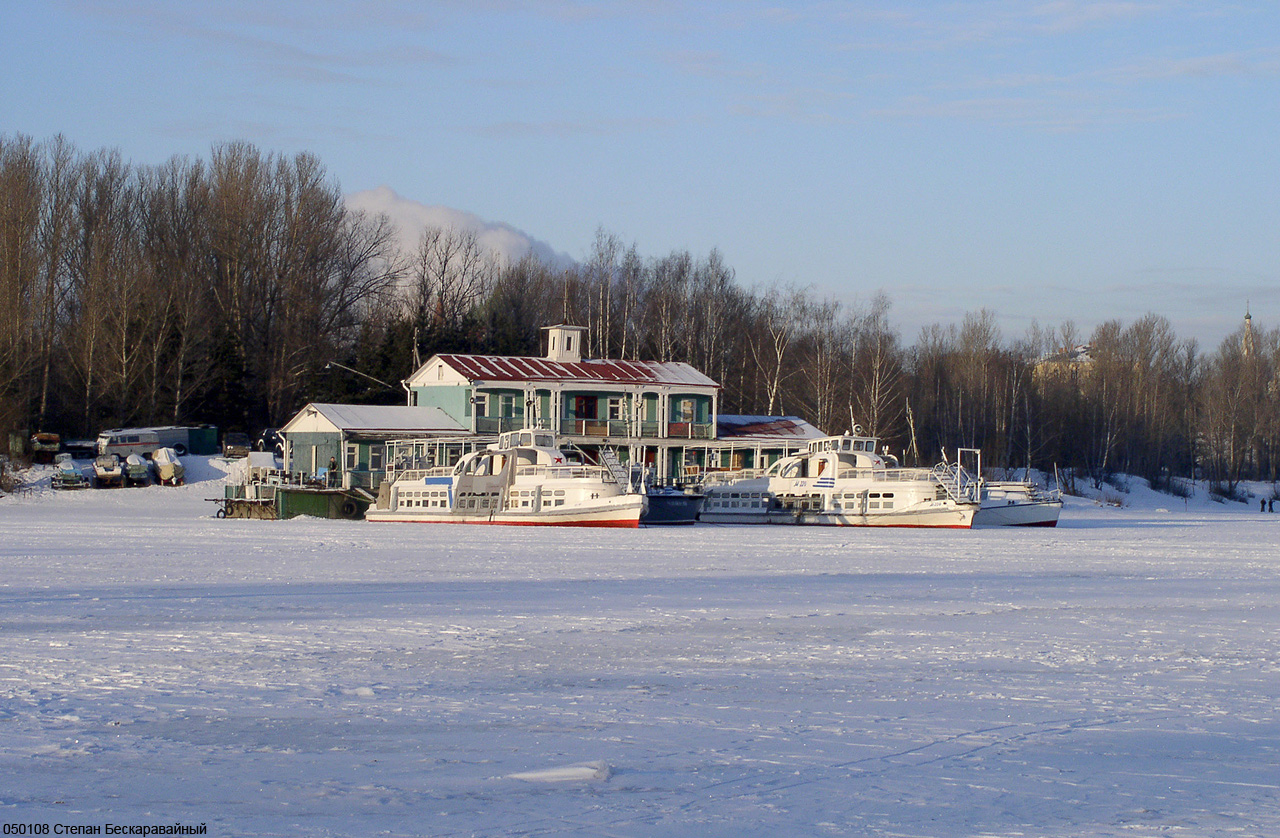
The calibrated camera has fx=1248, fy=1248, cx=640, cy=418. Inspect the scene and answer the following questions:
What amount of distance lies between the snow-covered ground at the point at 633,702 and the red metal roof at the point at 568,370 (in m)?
31.9

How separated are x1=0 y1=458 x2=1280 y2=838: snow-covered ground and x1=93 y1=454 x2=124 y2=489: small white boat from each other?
31.9 metres

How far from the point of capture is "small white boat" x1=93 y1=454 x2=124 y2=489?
51875mm

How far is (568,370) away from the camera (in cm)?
5575

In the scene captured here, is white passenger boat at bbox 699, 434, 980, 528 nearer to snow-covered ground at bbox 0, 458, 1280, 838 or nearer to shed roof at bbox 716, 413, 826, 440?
shed roof at bbox 716, 413, 826, 440

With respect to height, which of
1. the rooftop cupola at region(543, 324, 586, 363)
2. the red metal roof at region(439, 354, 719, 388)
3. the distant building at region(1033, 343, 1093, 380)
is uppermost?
the distant building at region(1033, 343, 1093, 380)

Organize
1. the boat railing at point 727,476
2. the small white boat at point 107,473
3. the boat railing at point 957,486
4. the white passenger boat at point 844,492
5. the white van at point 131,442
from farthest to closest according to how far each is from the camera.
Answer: the white van at point 131,442
the small white boat at point 107,473
the boat railing at point 727,476
the white passenger boat at point 844,492
the boat railing at point 957,486

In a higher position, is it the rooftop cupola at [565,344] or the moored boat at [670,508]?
the rooftop cupola at [565,344]

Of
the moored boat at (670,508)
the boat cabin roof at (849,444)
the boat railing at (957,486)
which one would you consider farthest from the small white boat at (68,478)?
the boat railing at (957,486)

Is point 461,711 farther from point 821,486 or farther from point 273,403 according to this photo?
point 273,403

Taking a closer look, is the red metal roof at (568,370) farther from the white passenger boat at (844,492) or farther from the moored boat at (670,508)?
the moored boat at (670,508)

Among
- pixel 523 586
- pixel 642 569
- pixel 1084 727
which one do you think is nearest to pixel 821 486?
pixel 642 569

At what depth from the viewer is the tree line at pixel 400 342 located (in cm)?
6238

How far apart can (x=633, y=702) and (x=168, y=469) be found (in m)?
47.3

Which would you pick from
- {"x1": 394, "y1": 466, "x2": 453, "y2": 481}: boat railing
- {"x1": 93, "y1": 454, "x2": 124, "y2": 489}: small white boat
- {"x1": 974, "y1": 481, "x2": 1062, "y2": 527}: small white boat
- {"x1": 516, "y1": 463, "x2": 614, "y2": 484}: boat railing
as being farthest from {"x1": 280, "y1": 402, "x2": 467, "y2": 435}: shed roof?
{"x1": 974, "y1": 481, "x2": 1062, "y2": 527}: small white boat
